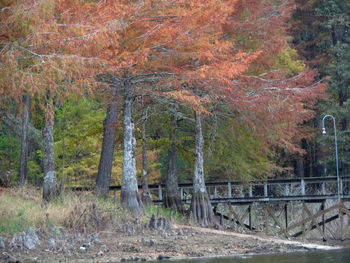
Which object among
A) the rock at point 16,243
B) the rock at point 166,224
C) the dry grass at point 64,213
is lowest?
the rock at point 16,243

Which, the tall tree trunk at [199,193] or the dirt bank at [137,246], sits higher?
the tall tree trunk at [199,193]

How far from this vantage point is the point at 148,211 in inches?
819

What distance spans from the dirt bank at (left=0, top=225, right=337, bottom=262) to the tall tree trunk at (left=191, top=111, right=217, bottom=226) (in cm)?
378

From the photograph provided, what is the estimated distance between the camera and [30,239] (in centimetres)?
1369

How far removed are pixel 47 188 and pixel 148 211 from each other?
12.4ft

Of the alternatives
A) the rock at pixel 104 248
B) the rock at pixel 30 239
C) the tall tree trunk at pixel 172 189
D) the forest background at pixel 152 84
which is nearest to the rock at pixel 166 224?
the forest background at pixel 152 84

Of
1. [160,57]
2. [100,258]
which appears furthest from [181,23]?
[100,258]

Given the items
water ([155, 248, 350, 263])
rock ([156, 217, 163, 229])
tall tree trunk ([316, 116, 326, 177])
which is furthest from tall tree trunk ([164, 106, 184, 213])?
tall tree trunk ([316, 116, 326, 177])

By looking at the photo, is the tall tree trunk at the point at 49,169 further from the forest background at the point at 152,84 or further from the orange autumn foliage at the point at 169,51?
the orange autumn foliage at the point at 169,51

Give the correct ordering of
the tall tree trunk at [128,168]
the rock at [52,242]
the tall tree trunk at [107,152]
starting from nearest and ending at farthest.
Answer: the rock at [52,242]
the tall tree trunk at [128,168]
the tall tree trunk at [107,152]

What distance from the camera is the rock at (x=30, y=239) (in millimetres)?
13538

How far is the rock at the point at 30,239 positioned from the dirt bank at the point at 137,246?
0.12 metres

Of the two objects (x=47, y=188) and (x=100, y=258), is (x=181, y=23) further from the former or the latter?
(x=100, y=258)

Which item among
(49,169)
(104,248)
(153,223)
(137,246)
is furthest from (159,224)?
(49,169)
